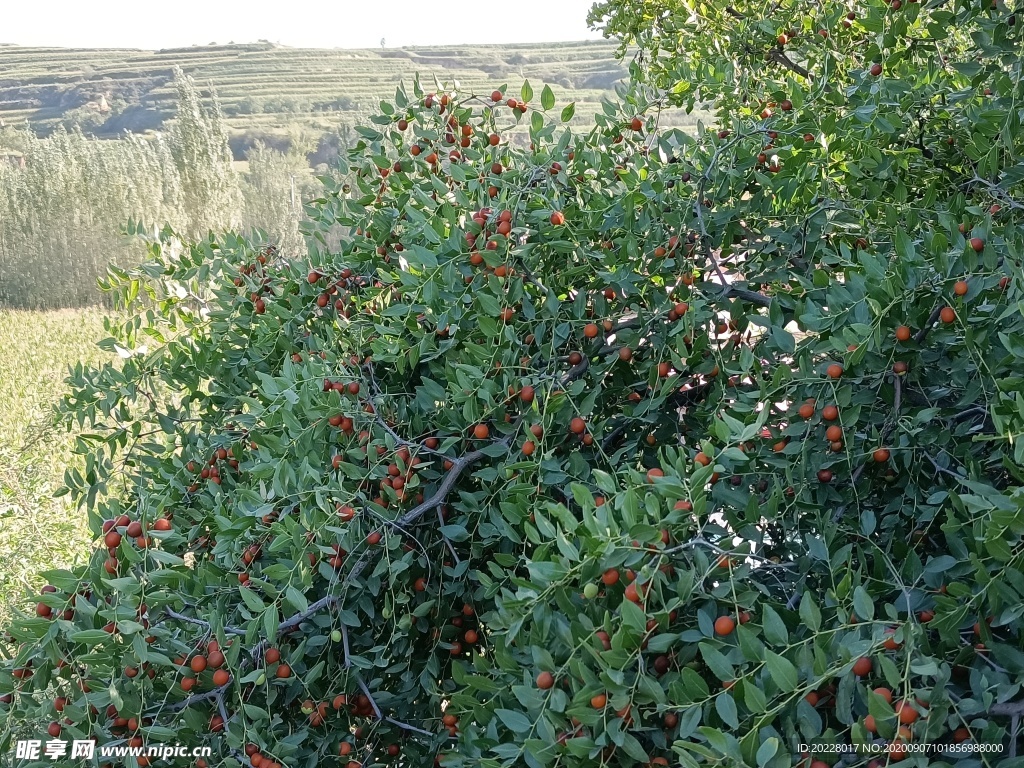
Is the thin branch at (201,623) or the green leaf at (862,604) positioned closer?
the green leaf at (862,604)

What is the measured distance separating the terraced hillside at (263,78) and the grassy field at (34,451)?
1092cm

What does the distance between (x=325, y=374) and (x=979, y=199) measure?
1.24 m

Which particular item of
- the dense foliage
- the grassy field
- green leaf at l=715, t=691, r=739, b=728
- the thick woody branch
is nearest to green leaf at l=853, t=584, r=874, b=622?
the dense foliage

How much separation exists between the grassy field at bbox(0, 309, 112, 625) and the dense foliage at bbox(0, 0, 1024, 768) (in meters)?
0.52

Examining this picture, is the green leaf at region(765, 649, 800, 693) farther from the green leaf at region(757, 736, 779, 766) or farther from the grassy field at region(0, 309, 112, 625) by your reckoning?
the grassy field at region(0, 309, 112, 625)

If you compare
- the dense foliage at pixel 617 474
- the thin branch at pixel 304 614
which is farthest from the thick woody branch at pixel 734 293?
the thin branch at pixel 304 614

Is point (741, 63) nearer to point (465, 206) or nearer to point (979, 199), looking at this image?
point (979, 199)

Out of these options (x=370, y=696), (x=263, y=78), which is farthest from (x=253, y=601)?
(x=263, y=78)

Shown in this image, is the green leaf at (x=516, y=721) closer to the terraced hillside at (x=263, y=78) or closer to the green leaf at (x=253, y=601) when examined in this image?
the green leaf at (x=253, y=601)

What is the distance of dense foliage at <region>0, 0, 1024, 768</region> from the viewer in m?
0.78

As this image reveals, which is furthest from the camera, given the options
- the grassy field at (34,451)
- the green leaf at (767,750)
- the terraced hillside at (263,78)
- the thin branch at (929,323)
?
the terraced hillside at (263,78)

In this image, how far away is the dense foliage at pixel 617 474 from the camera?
776mm

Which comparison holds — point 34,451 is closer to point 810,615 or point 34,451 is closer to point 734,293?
point 734,293

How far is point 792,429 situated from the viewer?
97 cm
